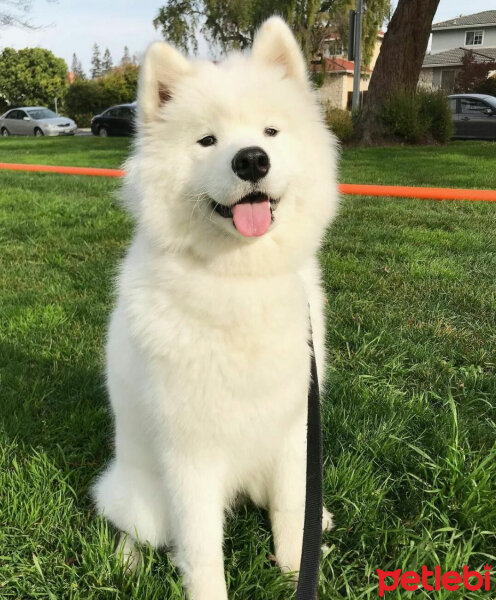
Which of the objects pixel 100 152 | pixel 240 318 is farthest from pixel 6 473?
pixel 100 152

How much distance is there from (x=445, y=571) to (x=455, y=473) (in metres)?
0.37

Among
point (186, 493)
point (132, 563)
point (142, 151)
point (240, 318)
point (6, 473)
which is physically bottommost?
Answer: point (132, 563)

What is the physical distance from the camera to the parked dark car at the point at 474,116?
18.0m

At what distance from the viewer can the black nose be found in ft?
5.07

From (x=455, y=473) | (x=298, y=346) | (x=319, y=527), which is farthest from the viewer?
(x=455, y=473)

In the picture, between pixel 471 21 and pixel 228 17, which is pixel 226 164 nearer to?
pixel 228 17

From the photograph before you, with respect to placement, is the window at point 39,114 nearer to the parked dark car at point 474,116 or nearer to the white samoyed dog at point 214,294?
the parked dark car at point 474,116

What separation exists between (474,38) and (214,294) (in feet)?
180

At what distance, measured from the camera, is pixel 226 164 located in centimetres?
158

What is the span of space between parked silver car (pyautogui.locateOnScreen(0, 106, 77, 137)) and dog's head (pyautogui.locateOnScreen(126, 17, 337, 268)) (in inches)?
1078

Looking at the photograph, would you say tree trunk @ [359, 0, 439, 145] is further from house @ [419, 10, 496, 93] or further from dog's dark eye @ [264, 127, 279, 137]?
house @ [419, 10, 496, 93]

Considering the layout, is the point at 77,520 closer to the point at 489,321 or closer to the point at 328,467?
the point at 328,467

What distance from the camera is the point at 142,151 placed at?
1.71m

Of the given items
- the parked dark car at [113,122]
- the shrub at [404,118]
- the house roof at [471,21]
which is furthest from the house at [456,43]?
the shrub at [404,118]
